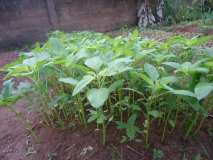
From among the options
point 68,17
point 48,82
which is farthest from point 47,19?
point 48,82

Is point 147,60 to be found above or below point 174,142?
above

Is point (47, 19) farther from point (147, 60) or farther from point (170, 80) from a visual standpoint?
point (170, 80)

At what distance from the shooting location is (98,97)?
89 cm

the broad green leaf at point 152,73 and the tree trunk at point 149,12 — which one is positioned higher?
the broad green leaf at point 152,73

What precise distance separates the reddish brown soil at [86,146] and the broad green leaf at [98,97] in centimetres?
47

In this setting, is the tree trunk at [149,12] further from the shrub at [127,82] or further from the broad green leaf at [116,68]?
the broad green leaf at [116,68]

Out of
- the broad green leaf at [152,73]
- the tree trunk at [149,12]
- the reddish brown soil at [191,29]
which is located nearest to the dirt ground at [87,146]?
the broad green leaf at [152,73]

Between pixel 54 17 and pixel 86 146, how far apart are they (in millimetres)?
4491

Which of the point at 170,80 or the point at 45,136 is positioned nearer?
the point at 170,80

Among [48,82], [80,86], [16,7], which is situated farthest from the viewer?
[16,7]

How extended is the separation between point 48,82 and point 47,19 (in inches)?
164

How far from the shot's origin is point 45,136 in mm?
1487

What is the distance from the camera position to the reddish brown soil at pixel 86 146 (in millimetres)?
1255

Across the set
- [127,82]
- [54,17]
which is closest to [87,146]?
[127,82]
